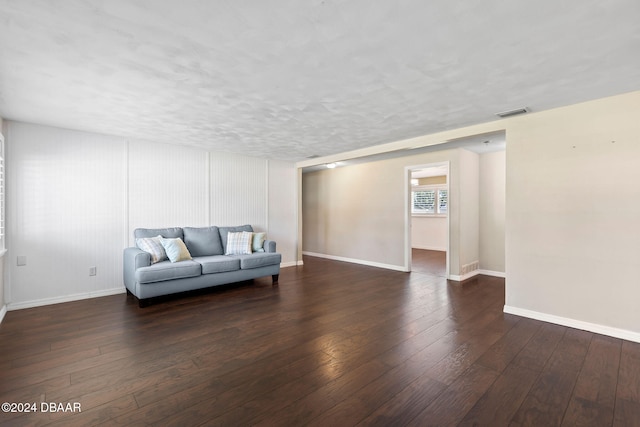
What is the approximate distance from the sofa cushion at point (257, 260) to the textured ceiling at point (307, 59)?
211 centimetres

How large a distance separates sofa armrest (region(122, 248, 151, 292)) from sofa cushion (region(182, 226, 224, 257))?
84cm

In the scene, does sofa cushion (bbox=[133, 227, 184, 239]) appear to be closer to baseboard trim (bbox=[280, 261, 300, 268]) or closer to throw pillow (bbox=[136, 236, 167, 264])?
throw pillow (bbox=[136, 236, 167, 264])

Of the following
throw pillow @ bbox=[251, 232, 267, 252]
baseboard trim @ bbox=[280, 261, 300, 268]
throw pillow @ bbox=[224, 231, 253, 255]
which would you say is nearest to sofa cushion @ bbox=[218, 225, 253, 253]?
throw pillow @ bbox=[224, 231, 253, 255]

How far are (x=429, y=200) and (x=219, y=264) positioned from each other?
756 cm

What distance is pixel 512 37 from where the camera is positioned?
1875 mm

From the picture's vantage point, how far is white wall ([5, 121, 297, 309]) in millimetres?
3682

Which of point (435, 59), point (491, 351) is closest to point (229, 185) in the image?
point (435, 59)

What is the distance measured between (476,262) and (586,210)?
2.84 m

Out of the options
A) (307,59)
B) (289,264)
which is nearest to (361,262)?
(289,264)

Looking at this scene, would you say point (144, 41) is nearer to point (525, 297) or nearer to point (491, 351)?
point (491, 351)

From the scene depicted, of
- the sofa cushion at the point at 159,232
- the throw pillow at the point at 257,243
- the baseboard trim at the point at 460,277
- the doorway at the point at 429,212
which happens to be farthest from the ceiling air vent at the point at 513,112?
the doorway at the point at 429,212

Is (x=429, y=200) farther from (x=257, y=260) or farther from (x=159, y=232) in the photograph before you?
(x=159, y=232)

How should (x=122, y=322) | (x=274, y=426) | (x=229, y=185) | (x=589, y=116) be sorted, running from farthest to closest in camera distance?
(x=229, y=185) < (x=122, y=322) < (x=589, y=116) < (x=274, y=426)

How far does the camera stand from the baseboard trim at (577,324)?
2.79 metres
